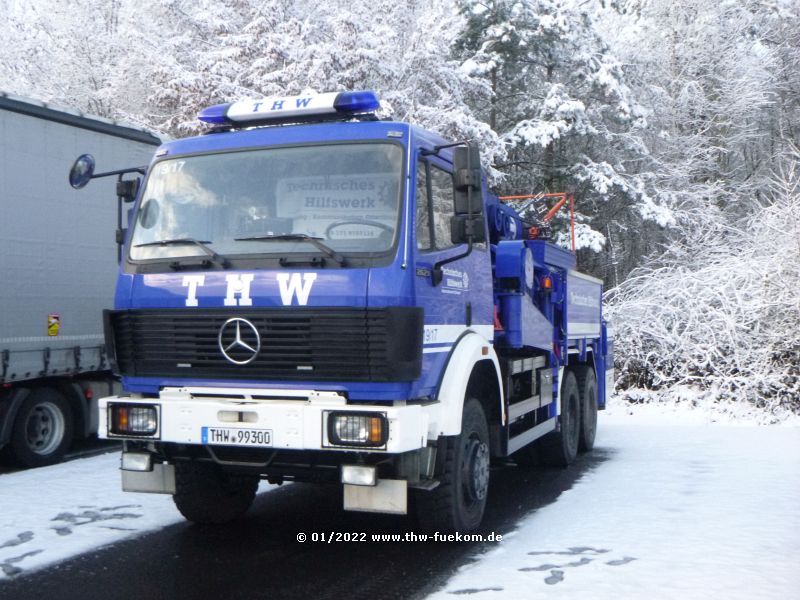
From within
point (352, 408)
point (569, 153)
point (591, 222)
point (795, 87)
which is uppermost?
point (795, 87)

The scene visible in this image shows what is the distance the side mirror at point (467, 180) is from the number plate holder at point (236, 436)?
1819 millimetres

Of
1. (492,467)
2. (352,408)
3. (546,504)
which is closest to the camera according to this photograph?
(352,408)

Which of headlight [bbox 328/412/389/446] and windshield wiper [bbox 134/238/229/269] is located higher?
windshield wiper [bbox 134/238/229/269]

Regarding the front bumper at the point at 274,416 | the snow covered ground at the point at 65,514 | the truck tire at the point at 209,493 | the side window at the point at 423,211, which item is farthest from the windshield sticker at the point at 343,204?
the snow covered ground at the point at 65,514

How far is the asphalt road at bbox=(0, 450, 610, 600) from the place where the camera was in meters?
4.95

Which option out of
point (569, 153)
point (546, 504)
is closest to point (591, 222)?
point (569, 153)

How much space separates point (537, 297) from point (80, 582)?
176 inches

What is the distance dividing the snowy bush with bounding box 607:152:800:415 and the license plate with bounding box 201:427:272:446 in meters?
10.3

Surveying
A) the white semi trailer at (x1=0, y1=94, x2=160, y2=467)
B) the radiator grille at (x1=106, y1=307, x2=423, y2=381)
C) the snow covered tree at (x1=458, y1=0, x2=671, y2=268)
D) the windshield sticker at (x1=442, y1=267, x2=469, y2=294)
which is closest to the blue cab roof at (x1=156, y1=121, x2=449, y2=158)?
the windshield sticker at (x1=442, y1=267, x2=469, y2=294)

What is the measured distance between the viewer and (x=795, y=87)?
24281 mm

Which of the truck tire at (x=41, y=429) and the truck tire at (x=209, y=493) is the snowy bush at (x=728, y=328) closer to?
the truck tire at (x=41, y=429)

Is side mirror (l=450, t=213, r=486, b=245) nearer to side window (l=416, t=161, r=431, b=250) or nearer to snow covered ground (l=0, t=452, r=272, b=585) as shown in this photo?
side window (l=416, t=161, r=431, b=250)

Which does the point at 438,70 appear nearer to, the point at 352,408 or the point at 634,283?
the point at 634,283

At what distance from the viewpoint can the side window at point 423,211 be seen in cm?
538
